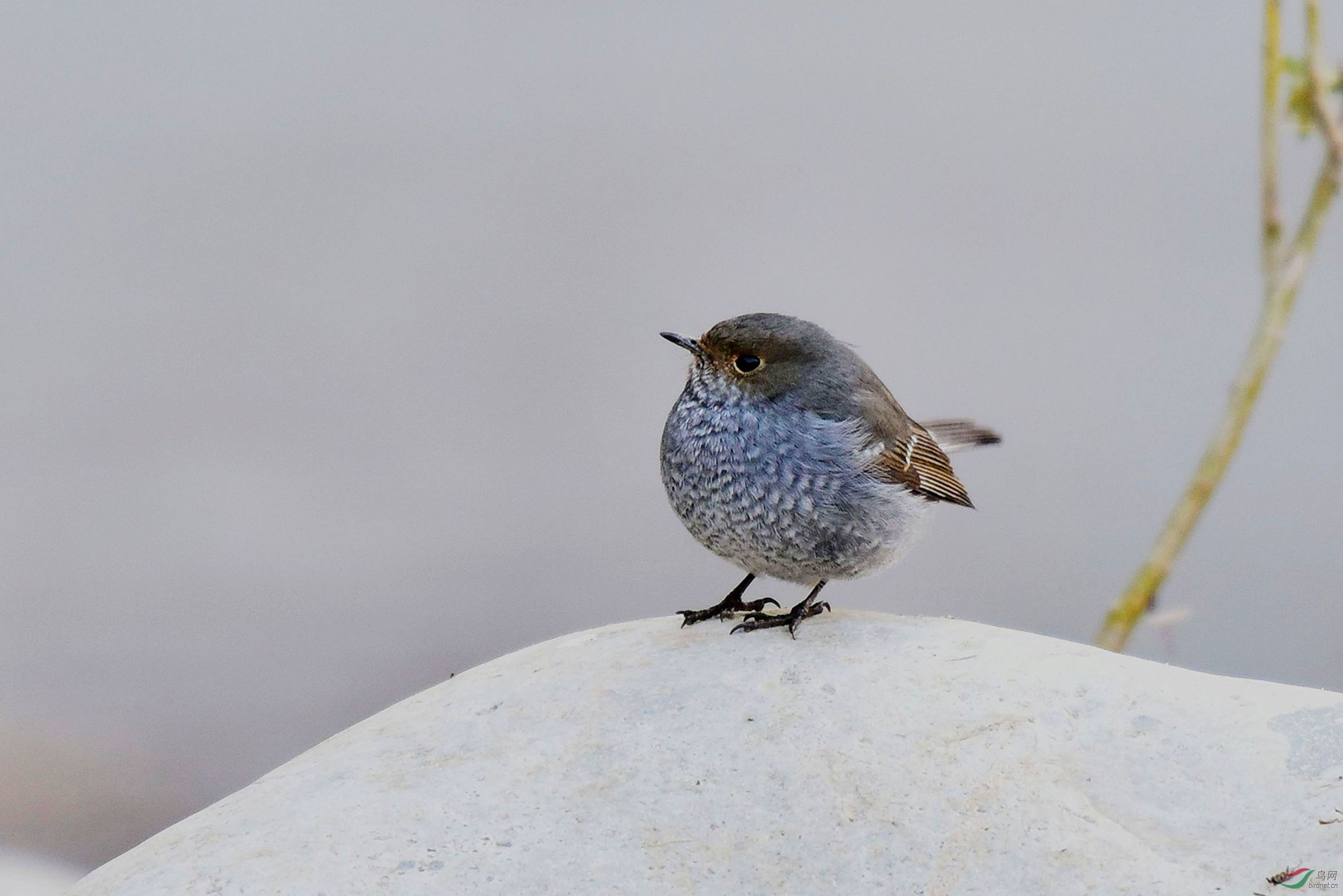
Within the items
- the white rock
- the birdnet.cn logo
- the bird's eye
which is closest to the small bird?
the bird's eye

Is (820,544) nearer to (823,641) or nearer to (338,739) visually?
(823,641)

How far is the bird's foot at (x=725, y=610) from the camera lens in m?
4.12

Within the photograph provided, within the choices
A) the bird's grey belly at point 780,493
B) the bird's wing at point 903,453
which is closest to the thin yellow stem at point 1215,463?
the bird's wing at point 903,453

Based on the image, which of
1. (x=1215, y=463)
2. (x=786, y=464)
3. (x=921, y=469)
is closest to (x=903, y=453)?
(x=921, y=469)

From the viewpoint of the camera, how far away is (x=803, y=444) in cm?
387

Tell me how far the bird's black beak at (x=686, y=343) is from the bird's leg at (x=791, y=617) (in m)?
0.78

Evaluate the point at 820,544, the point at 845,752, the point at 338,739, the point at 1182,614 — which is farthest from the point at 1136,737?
the point at 338,739

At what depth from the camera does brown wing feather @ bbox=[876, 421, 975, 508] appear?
405 cm

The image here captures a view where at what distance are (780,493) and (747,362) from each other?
1.43 ft

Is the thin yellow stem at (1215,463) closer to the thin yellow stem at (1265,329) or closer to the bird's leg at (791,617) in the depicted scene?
the thin yellow stem at (1265,329)

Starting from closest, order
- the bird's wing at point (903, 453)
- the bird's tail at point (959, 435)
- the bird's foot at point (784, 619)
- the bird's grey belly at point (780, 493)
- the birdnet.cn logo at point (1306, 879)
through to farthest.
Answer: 1. the birdnet.cn logo at point (1306, 879)
2. the bird's grey belly at point (780, 493)
3. the bird's foot at point (784, 619)
4. the bird's wing at point (903, 453)
5. the bird's tail at point (959, 435)

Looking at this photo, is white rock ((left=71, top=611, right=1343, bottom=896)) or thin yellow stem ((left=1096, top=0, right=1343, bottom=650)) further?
thin yellow stem ((left=1096, top=0, right=1343, bottom=650))

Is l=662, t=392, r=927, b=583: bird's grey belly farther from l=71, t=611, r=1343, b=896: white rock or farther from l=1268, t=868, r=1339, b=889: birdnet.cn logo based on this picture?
l=1268, t=868, r=1339, b=889: birdnet.cn logo

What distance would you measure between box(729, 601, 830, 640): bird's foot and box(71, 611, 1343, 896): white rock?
14 cm
